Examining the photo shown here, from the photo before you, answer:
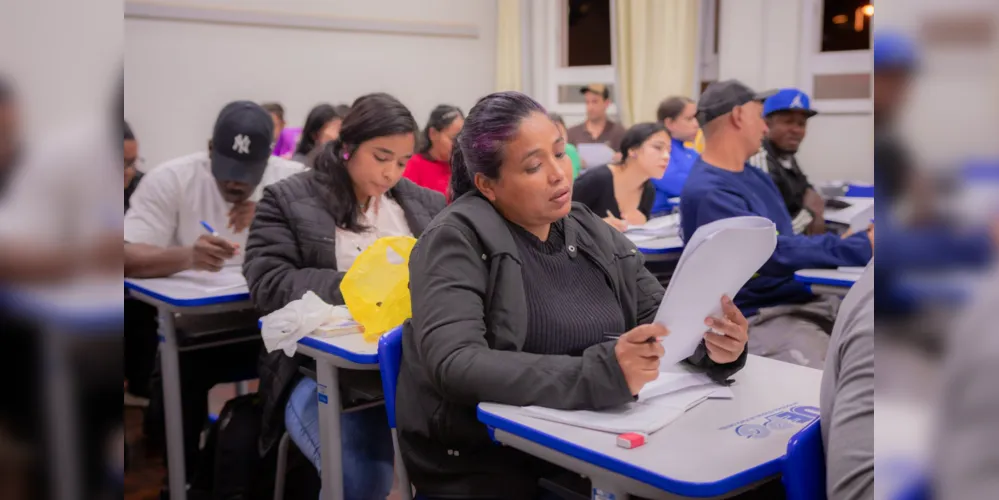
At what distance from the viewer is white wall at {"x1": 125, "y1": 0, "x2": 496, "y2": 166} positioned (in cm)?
690

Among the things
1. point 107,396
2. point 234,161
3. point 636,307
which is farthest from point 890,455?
point 234,161

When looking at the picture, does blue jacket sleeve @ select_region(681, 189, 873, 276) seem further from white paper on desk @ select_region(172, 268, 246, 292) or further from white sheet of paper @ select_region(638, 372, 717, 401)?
white paper on desk @ select_region(172, 268, 246, 292)

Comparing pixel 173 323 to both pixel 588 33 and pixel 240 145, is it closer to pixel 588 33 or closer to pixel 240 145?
pixel 240 145

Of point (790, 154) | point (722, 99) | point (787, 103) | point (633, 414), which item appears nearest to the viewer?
point (633, 414)

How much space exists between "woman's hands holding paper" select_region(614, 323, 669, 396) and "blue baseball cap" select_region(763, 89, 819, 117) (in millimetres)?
2989

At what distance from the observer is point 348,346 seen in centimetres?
190

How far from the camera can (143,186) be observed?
2861 millimetres

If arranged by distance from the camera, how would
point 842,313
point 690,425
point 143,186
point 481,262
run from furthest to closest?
point 143,186
point 481,262
point 690,425
point 842,313

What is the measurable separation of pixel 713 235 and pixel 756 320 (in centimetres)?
152

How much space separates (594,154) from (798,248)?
11.7 feet

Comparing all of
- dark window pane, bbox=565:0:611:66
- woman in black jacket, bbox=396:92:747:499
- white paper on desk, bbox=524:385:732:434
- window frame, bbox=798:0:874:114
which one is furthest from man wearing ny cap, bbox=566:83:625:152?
white paper on desk, bbox=524:385:732:434

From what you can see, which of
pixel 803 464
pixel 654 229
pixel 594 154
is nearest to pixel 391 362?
pixel 803 464

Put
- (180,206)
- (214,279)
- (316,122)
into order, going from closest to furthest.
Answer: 1. (214,279)
2. (180,206)
3. (316,122)

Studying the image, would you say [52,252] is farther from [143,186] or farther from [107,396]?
[143,186]
